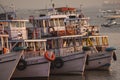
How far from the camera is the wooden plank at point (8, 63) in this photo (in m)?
37.0

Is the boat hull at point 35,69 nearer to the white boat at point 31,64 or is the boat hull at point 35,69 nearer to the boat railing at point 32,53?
the white boat at point 31,64

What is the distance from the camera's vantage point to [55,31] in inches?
1774

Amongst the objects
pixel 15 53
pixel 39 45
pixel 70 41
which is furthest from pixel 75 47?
pixel 15 53

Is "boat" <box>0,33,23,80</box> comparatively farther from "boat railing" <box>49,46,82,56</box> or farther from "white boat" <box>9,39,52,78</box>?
"boat railing" <box>49,46,82,56</box>

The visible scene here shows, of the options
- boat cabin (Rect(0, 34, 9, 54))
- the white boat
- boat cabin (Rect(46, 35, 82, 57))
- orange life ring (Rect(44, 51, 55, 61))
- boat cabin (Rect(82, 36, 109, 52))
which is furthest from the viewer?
boat cabin (Rect(82, 36, 109, 52))

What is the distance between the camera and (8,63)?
37.2 meters

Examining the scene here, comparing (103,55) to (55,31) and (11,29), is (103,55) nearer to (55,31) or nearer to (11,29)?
(55,31)

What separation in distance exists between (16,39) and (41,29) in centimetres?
494

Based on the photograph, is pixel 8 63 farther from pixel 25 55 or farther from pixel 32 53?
pixel 32 53

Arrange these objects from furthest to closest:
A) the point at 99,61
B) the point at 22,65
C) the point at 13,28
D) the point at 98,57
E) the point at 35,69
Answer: the point at 99,61, the point at 98,57, the point at 13,28, the point at 35,69, the point at 22,65

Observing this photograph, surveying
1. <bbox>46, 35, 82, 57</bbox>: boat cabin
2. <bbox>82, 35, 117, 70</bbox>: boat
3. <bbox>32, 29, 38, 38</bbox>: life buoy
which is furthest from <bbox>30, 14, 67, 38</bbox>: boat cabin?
<bbox>82, 35, 117, 70</bbox>: boat

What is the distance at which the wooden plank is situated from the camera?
37.0 metres

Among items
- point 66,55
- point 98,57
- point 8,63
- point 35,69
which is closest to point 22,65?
point 35,69

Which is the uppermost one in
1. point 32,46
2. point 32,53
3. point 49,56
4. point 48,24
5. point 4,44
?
point 48,24
